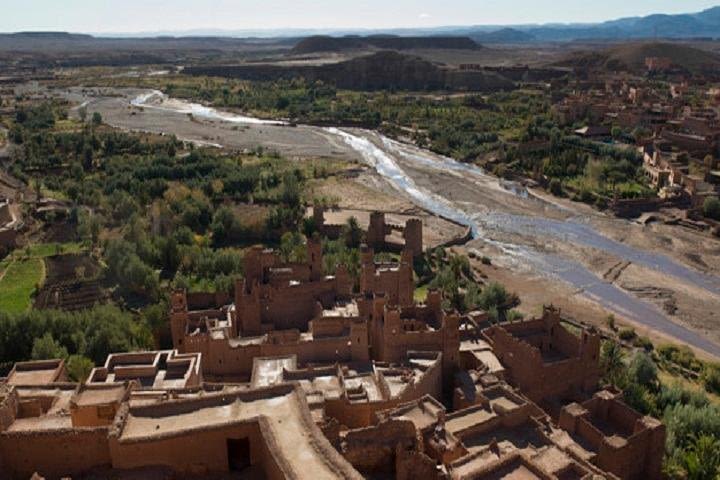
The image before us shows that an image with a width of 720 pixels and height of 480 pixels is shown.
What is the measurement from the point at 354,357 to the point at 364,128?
244 ft

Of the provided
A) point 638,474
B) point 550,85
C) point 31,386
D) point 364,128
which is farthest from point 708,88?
point 31,386

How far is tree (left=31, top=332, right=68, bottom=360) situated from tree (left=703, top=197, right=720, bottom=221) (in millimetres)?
46795

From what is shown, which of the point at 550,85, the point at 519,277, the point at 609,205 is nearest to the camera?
the point at 519,277

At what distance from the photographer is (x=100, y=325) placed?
27.9m

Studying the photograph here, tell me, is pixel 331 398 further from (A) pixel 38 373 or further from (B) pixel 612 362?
(B) pixel 612 362

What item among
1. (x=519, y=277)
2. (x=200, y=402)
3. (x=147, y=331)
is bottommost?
(x=519, y=277)

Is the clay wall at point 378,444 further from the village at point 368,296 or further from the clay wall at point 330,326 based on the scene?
the clay wall at point 330,326

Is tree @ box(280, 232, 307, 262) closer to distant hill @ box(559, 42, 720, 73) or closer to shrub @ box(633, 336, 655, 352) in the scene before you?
shrub @ box(633, 336, 655, 352)

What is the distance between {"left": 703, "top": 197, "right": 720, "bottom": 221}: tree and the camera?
5211cm

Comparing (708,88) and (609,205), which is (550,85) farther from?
(609,205)

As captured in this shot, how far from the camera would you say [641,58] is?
155750 millimetres

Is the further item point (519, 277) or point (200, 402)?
point (519, 277)

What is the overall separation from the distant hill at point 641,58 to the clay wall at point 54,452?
155 meters

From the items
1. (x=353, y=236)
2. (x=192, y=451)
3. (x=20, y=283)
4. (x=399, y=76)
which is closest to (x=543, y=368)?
(x=192, y=451)
